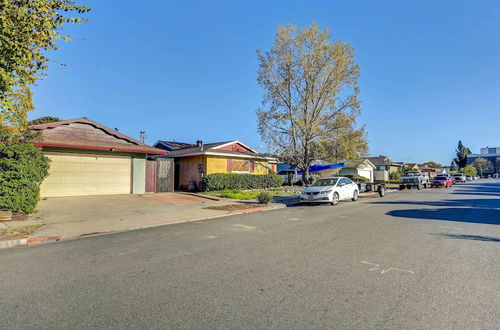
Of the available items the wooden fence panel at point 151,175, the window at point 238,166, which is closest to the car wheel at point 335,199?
the window at point 238,166

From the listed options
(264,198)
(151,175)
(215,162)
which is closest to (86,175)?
(151,175)

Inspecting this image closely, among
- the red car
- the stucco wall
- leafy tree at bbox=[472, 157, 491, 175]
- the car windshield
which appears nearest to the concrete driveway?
the car windshield

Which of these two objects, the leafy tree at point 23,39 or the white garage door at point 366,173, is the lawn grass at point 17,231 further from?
the white garage door at point 366,173

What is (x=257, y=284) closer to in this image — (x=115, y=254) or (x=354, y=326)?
(x=354, y=326)

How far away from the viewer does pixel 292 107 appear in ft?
78.1

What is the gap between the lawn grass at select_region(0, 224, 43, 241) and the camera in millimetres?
8046

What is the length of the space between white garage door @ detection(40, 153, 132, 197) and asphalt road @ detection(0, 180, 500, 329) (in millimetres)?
10786

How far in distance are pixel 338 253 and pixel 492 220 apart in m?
8.28

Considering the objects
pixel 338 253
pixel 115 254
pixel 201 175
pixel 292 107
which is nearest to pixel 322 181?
pixel 292 107

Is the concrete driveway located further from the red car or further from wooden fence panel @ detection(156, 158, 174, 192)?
the red car

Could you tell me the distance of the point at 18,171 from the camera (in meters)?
11.0

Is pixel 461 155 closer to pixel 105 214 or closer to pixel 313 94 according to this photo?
pixel 313 94

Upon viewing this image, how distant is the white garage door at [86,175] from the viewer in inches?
663

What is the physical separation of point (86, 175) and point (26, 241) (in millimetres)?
11037
